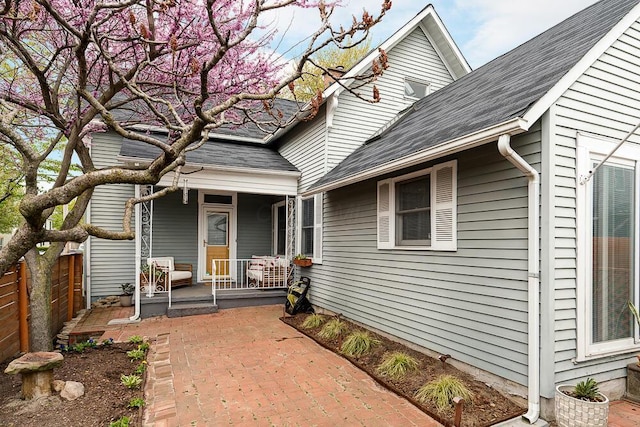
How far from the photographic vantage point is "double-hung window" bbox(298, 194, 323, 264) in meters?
7.91

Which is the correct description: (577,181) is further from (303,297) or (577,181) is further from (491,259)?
(303,297)

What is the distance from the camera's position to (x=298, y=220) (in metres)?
8.86

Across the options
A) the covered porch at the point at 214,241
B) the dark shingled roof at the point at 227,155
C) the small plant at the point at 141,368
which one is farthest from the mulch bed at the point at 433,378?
the dark shingled roof at the point at 227,155

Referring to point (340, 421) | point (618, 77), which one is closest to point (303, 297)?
point (340, 421)

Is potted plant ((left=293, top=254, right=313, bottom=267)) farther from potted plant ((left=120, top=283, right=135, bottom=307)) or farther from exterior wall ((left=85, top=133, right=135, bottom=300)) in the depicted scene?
exterior wall ((left=85, top=133, right=135, bottom=300))

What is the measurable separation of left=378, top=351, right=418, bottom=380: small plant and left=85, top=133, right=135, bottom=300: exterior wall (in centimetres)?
736

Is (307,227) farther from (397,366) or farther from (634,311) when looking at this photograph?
(634,311)

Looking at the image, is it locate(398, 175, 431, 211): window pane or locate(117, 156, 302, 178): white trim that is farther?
locate(117, 156, 302, 178): white trim

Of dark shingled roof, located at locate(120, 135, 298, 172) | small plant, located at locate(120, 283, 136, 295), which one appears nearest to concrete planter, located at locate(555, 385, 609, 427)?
dark shingled roof, located at locate(120, 135, 298, 172)

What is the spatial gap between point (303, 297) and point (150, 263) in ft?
11.2

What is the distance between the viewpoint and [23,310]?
467cm

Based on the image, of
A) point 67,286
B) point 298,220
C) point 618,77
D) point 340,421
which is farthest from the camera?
point 298,220

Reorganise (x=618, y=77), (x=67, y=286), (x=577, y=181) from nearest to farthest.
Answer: (x=577, y=181) < (x=618, y=77) < (x=67, y=286)

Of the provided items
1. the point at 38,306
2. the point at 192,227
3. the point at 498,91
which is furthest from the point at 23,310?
the point at 498,91
